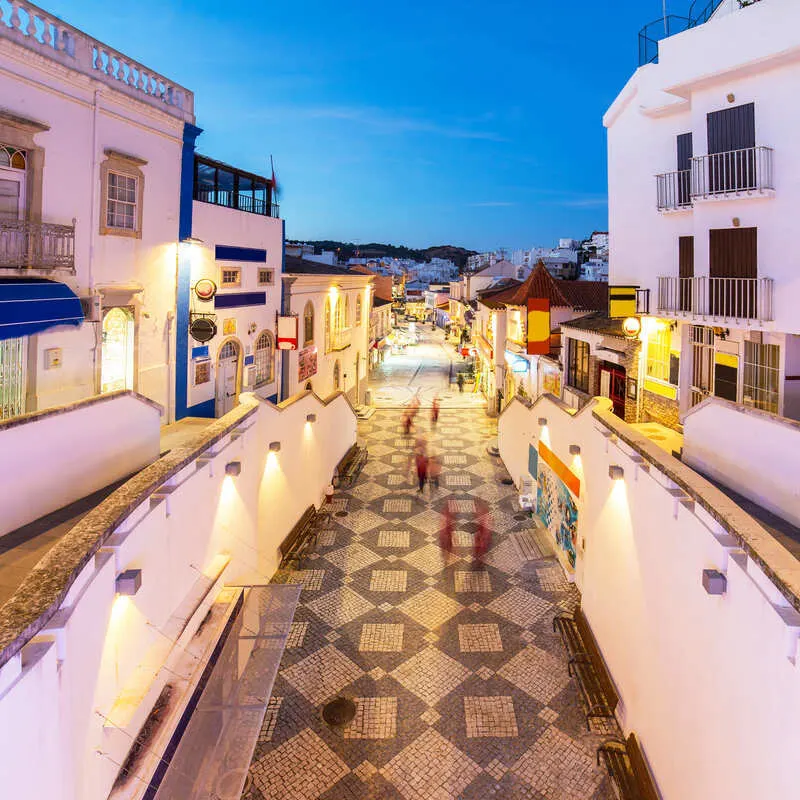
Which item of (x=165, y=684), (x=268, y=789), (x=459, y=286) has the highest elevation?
(x=459, y=286)

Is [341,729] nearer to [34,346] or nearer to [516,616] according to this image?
[516,616]

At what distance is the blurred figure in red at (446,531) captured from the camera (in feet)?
50.6

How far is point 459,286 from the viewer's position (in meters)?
66.2

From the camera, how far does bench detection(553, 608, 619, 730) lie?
9273 mm

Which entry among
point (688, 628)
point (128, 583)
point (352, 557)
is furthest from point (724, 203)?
point (128, 583)

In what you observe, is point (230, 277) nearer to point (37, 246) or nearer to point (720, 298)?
point (37, 246)

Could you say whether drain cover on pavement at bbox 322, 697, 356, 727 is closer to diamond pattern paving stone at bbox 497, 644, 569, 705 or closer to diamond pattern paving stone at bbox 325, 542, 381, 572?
diamond pattern paving stone at bbox 497, 644, 569, 705

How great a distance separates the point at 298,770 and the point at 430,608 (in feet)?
15.9

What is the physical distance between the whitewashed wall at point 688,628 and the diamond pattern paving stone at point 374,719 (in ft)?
12.6

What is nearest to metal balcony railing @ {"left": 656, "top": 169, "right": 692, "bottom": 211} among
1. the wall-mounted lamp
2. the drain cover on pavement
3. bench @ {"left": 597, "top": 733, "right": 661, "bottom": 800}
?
the wall-mounted lamp

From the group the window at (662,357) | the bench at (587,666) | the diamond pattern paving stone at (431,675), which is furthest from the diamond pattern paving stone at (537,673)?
the window at (662,357)

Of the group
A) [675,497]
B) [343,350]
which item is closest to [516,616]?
[675,497]

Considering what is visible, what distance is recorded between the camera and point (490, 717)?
360 inches

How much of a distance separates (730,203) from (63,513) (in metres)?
15.1
